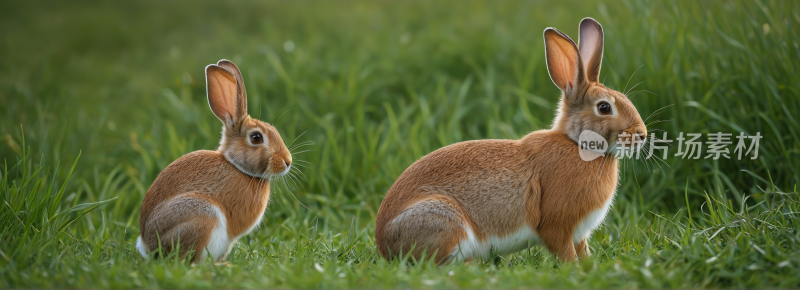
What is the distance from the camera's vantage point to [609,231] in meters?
5.30

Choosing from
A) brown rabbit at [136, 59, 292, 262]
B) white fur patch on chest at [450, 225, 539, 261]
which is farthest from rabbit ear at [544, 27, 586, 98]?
brown rabbit at [136, 59, 292, 262]

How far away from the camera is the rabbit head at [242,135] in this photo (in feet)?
14.5

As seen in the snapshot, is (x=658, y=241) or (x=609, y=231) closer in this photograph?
(x=658, y=241)

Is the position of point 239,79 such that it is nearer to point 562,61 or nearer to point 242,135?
point 242,135

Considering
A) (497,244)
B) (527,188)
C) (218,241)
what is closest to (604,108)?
(527,188)

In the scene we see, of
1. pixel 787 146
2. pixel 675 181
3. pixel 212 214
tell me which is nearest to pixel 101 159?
pixel 212 214

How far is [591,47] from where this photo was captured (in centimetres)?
464

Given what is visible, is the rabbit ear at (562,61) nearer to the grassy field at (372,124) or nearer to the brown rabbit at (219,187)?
the grassy field at (372,124)

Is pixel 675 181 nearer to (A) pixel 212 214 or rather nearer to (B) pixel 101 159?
(A) pixel 212 214

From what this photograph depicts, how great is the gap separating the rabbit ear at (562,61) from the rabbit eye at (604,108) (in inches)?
7.2

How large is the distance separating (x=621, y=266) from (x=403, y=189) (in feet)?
4.58

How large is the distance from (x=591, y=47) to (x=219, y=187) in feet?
8.79

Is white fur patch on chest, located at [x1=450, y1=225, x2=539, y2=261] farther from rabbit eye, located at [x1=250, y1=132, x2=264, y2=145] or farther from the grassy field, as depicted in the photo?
rabbit eye, located at [x1=250, y1=132, x2=264, y2=145]

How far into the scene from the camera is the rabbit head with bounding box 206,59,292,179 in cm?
441
